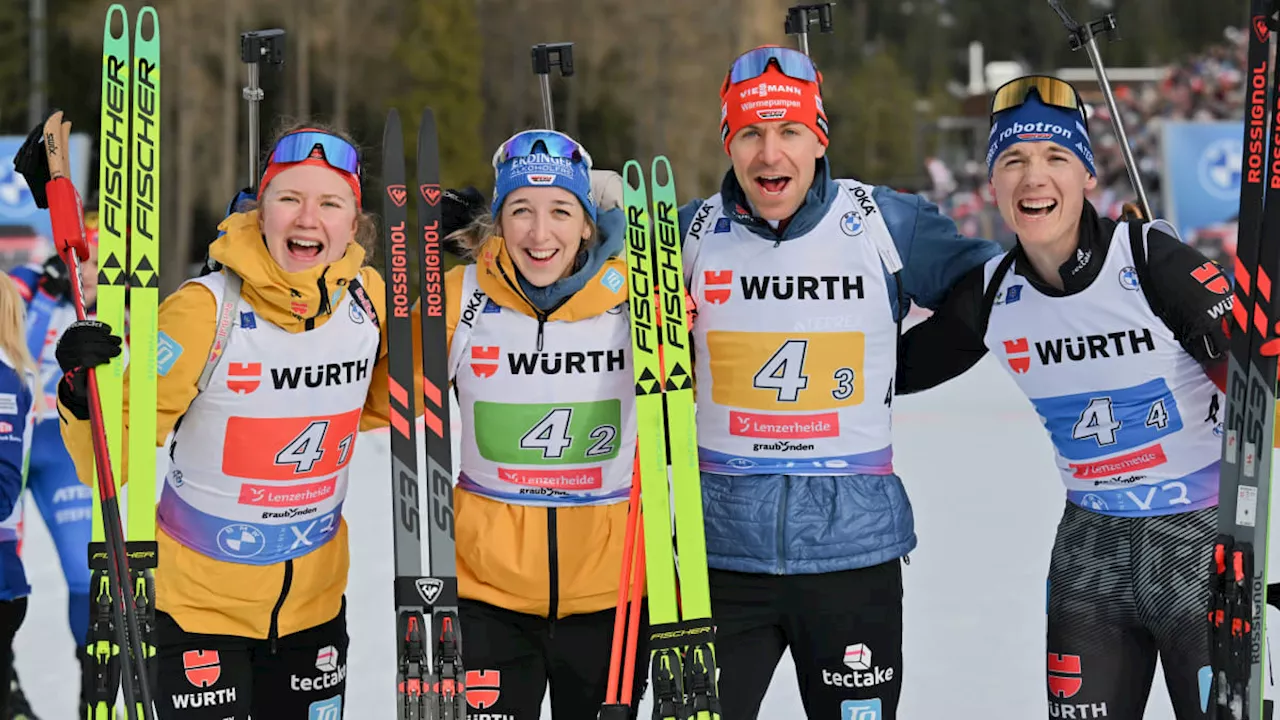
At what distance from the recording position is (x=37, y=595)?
5.68 m

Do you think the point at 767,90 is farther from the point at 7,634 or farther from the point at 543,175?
the point at 7,634

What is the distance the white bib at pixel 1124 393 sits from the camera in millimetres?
2945

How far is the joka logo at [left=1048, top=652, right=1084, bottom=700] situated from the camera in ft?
9.86

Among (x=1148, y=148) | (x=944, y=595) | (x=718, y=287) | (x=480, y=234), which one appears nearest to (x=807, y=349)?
(x=718, y=287)

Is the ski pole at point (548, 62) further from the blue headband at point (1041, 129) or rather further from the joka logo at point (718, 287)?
the blue headband at point (1041, 129)

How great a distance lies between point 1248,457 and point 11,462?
276cm

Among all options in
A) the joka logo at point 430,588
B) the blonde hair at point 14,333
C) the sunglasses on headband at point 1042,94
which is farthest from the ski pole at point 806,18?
the blonde hair at point 14,333

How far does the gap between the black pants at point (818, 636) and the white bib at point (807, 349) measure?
227 mm

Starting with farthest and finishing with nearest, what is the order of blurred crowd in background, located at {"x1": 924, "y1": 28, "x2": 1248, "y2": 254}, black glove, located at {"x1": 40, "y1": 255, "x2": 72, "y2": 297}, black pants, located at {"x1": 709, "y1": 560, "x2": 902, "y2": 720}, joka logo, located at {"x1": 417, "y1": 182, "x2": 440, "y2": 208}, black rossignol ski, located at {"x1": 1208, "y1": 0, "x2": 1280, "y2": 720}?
blurred crowd in background, located at {"x1": 924, "y1": 28, "x2": 1248, "y2": 254} → black glove, located at {"x1": 40, "y1": 255, "x2": 72, "y2": 297} → joka logo, located at {"x1": 417, "y1": 182, "x2": 440, "y2": 208} → black pants, located at {"x1": 709, "y1": 560, "x2": 902, "y2": 720} → black rossignol ski, located at {"x1": 1208, "y1": 0, "x2": 1280, "y2": 720}

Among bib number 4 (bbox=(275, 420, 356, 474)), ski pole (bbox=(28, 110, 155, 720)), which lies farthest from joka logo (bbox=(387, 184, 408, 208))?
ski pole (bbox=(28, 110, 155, 720))

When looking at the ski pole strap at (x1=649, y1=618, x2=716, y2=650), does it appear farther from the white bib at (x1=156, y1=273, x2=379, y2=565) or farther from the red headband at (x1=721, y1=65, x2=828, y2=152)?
the red headband at (x1=721, y1=65, x2=828, y2=152)

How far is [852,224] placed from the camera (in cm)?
307

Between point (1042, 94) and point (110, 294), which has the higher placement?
point (1042, 94)

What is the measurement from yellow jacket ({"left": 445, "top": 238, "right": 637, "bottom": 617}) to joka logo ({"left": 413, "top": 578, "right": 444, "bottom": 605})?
0.10m
